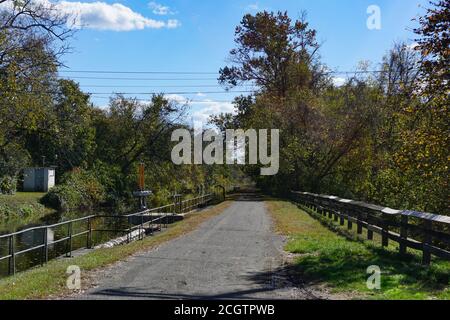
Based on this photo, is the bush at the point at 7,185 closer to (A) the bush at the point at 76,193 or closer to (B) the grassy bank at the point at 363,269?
(A) the bush at the point at 76,193

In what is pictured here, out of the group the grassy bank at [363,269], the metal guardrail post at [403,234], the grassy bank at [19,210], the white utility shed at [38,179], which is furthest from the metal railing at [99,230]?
the white utility shed at [38,179]

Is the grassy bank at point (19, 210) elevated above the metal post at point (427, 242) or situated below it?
below

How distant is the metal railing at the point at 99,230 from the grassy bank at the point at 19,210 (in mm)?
3584

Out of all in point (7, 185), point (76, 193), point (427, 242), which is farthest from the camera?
point (76, 193)

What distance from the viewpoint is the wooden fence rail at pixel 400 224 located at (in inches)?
395

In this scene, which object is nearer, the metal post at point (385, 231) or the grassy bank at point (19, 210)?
the metal post at point (385, 231)

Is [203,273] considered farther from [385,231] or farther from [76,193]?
[76,193]

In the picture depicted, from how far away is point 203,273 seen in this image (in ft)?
32.3

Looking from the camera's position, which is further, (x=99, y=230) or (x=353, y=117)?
(x=353, y=117)

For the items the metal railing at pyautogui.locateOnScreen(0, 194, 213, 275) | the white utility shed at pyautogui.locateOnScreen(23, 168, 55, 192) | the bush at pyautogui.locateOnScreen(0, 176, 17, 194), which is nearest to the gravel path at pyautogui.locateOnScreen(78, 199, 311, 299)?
the metal railing at pyautogui.locateOnScreen(0, 194, 213, 275)

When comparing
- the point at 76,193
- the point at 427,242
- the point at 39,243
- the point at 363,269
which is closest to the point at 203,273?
the point at 363,269

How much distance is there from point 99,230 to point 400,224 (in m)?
13.5

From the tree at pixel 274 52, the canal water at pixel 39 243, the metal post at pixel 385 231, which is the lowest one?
the canal water at pixel 39 243
